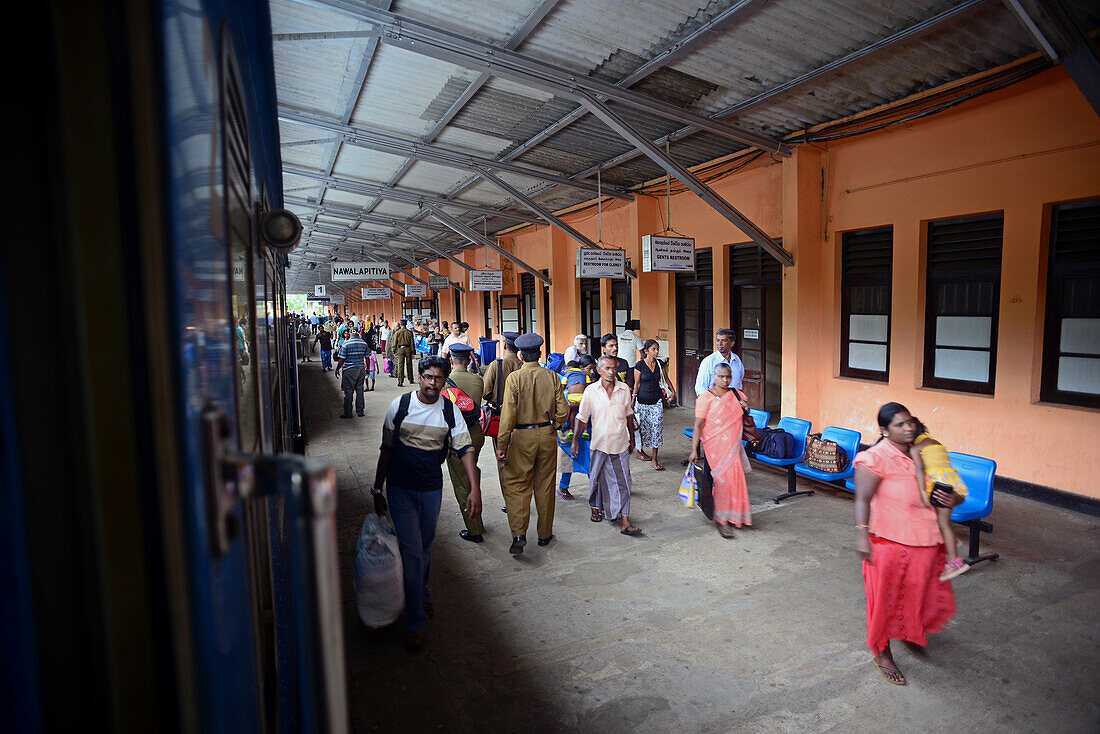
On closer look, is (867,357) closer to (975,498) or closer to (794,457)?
(794,457)

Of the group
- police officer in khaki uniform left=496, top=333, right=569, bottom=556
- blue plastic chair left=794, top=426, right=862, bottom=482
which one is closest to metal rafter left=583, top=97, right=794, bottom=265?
blue plastic chair left=794, top=426, right=862, bottom=482

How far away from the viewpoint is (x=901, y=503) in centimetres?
327

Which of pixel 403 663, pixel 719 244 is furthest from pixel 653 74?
pixel 403 663

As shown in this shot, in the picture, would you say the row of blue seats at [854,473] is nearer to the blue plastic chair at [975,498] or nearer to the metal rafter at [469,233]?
the blue plastic chair at [975,498]

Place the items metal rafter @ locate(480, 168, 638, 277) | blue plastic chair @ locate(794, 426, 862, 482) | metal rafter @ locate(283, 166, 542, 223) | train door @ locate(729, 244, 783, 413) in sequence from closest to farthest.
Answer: blue plastic chair @ locate(794, 426, 862, 482) < train door @ locate(729, 244, 783, 413) < metal rafter @ locate(480, 168, 638, 277) < metal rafter @ locate(283, 166, 542, 223)

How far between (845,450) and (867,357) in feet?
8.73

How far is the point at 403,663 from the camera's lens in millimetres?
3627

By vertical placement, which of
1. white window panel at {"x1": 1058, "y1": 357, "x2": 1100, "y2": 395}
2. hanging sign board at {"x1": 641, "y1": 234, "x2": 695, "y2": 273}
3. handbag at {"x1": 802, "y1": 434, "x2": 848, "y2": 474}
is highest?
hanging sign board at {"x1": 641, "y1": 234, "x2": 695, "y2": 273}

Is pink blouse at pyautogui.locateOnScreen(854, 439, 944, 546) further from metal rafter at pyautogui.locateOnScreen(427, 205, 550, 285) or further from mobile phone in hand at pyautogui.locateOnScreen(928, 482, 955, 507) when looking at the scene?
metal rafter at pyautogui.locateOnScreen(427, 205, 550, 285)

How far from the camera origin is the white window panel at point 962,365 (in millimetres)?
6794

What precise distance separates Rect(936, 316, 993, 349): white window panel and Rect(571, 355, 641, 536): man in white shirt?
429 centimetres

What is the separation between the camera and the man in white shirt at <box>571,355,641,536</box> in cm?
557

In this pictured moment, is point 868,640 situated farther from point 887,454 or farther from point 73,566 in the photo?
point 73,566

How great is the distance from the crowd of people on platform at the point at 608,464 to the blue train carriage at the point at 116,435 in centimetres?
296
